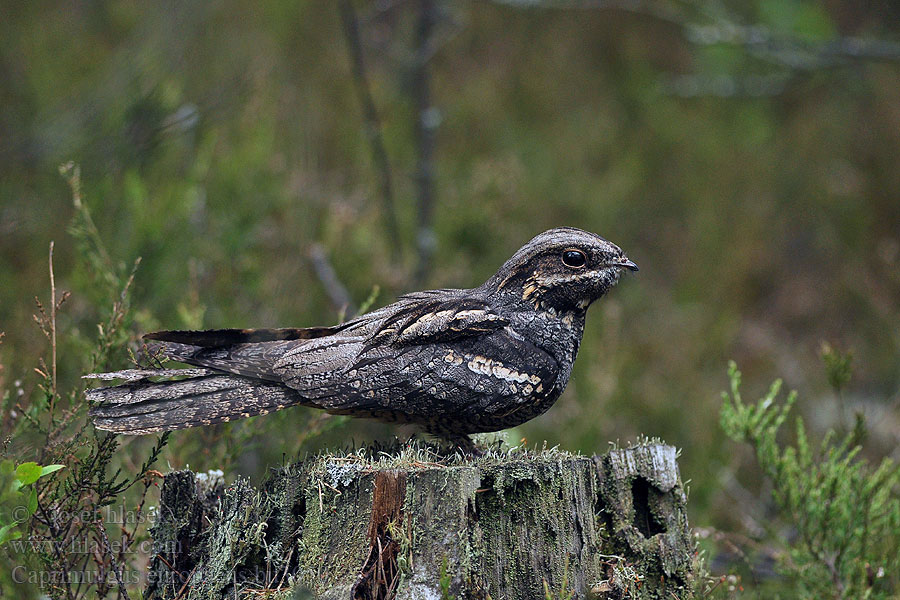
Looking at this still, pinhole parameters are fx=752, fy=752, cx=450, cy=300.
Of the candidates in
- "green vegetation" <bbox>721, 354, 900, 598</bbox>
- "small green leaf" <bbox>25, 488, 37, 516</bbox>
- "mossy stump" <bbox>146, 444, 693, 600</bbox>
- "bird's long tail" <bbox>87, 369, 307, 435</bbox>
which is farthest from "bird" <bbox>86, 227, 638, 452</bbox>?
"green vegetation" <bbox>721, 354, 900, 598</bbox>

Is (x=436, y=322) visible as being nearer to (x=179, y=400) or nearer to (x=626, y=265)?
(x=626, y=265)

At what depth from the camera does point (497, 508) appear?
2357 millimetres

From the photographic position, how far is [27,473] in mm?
1973

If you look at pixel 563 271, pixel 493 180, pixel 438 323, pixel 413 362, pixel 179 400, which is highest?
pixel 493 180

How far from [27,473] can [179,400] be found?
0.62 m

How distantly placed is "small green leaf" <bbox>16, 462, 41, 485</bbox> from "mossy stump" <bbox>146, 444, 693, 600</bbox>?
0.67m

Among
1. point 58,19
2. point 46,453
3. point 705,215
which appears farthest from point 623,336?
point 58,19

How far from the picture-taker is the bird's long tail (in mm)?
2430

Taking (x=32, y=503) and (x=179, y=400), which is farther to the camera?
(x=179, y=400)

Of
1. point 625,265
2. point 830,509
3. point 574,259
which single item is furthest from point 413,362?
point 830,509

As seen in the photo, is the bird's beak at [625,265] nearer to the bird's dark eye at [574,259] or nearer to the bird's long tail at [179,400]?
the bird's dark eye at [574,259]

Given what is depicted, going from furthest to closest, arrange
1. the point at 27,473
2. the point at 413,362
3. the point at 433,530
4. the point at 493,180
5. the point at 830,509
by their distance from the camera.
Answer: the point at 493,180 < the point at 830,509 < the point at 413,362 < the point at 433,530 < the point at 27,473

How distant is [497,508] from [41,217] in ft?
16.5

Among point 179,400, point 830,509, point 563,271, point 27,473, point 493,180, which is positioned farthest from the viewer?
point 493,180
